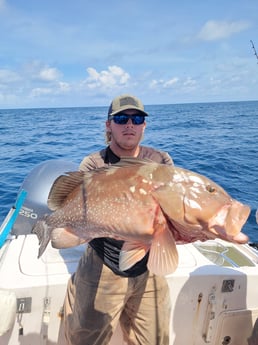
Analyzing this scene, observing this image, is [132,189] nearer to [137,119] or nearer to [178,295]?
[137,119]

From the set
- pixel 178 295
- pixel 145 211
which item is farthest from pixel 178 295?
pixel 145 211

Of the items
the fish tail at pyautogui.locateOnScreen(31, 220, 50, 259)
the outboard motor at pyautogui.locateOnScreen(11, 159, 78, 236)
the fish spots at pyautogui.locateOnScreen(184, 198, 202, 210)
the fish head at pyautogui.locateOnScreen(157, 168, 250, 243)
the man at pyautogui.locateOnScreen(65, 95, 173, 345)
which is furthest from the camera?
the outboard motor at pyautogui.locateOnScreen(11, 159, 78, 236)

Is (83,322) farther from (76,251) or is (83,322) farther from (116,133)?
(116,133)

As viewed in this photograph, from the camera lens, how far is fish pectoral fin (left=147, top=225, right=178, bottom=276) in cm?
211

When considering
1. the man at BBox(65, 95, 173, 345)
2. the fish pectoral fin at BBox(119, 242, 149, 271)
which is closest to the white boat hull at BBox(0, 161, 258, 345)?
the man at BBox(65, 95, 173, 345)

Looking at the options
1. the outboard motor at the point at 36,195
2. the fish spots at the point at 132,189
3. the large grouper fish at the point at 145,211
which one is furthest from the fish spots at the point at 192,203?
the outboard motor at the point at 36,195

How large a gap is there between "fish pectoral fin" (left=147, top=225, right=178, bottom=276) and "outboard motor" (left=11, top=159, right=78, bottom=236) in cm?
299

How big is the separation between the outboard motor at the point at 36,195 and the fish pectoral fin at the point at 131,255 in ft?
9.08

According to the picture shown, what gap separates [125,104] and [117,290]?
180 centimetres

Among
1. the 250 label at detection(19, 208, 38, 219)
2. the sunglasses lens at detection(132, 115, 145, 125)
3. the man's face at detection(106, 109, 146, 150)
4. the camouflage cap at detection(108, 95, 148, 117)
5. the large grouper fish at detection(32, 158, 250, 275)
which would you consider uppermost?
the camouflage cap at detection(108, 95, 148, 117)

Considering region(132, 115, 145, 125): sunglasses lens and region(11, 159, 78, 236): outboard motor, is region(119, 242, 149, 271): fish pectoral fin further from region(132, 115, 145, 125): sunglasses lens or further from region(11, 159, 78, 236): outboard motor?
region(11, 159, 78, 236): outboard motor

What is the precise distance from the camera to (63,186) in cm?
254

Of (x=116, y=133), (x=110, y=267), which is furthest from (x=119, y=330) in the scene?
(x=116, y=133)

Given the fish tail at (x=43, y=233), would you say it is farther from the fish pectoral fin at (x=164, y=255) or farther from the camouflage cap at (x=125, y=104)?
the camouflage cap at (x=125, y=104)
